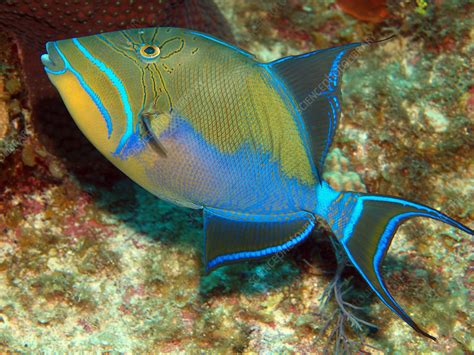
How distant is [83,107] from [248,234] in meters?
0.93

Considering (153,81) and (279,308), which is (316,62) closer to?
(153,81)

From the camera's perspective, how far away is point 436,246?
10.1 feet

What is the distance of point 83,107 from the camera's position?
1.77 m

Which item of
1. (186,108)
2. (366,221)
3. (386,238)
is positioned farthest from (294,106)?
(386,238)

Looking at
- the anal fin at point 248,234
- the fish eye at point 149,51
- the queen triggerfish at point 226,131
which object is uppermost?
the fish eye at point 149,51

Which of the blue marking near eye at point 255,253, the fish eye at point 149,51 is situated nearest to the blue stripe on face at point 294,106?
the blue marking near eye at point 255,253

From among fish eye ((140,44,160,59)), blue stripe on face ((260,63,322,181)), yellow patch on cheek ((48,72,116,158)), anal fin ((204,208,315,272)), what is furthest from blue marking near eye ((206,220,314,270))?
fish eye ((140,44,160,59))

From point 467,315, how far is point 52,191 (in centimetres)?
307

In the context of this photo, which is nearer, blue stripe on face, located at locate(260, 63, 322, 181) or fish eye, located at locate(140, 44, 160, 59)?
fish eye, located at locate(140, 44, 160, 59)

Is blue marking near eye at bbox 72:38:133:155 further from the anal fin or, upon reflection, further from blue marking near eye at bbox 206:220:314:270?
blue marking near eye at bbox 206:220:314:270

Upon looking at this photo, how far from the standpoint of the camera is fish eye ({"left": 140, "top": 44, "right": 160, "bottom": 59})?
1.78m

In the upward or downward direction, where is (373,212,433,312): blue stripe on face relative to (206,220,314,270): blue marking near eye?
upward

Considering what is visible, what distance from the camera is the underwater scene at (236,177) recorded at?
180 centimetres

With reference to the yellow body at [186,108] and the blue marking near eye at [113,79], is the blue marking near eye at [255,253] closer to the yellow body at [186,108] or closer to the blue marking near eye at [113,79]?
the yellow body at [186,108]
